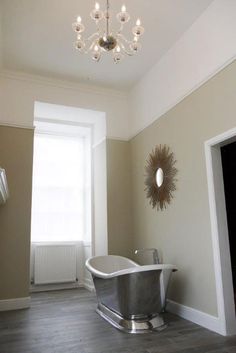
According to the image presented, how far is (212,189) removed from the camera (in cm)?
302

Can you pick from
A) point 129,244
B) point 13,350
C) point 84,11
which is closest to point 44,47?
point 84,11

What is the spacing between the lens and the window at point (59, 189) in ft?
17.5

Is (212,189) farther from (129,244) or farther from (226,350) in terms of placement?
(129,244)

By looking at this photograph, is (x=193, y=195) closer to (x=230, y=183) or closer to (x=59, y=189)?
(x=230, y=183)

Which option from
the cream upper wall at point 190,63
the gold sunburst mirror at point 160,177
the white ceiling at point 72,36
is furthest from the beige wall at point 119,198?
the white ceiling at point 72,36

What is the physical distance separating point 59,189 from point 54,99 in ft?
5.46

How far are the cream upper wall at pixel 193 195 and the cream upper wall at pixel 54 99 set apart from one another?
1112mm

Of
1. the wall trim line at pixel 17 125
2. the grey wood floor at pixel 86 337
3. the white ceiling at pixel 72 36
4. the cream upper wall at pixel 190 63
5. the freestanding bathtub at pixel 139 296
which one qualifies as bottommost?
the grey wood floor at pixel 86 337

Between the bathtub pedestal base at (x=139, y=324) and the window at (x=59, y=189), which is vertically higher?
the window at (x=59, y=189)

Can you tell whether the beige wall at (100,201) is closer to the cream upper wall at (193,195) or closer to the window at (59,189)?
the window at (59,189)

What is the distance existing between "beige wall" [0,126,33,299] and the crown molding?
798mm

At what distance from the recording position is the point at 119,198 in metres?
4.82

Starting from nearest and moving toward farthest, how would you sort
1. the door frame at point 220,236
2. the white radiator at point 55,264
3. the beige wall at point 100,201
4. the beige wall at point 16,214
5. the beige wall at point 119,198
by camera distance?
the door frame at point 220,236, the beige wall at point 16,214, the beige wall at point 119,198, the beige wall at point 100,201, the white radiator at point 55,264

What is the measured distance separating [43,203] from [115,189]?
1.42 metres
